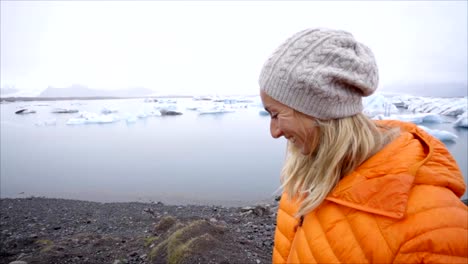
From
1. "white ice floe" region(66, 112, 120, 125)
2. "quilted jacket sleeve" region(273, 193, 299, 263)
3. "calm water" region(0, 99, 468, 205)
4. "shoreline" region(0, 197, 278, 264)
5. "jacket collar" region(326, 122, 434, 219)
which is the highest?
"jacket collar" region(326, 122, 434, 219)

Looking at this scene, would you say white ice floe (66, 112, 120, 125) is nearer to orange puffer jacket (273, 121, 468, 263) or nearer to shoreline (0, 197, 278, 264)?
shoreline (0, 197, 278, 264)

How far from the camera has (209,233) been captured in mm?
4121

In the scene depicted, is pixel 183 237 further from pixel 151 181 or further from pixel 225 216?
pixel 151 181

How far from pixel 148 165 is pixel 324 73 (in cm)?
1139

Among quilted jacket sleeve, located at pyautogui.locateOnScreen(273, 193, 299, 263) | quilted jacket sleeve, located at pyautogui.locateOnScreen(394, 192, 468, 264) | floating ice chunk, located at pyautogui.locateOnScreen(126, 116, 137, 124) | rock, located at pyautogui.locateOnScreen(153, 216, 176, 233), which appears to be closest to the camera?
quilted jacket sleeve, located at pyautogui.locateOnScreen(394, 192, 468, 264)

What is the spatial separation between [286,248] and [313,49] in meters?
0.86

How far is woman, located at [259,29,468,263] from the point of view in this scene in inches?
34.8

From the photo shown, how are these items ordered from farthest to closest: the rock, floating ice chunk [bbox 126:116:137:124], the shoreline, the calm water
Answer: floating ice chunk [bbox 126:116:137:124] → the calm water → the rock → the shoreline

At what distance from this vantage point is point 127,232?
545 cm

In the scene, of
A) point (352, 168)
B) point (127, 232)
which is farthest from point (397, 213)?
point (127, 232)

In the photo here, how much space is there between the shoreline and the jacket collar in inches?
107

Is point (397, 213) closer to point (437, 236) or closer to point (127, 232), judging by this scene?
point (437, 236)

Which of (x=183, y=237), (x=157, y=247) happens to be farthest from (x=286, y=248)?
(x=157, y=247)

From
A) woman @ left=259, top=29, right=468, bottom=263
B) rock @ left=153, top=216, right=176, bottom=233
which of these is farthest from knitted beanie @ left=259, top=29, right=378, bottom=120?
rock @ left=153, top=216, right=176, bottom=233
